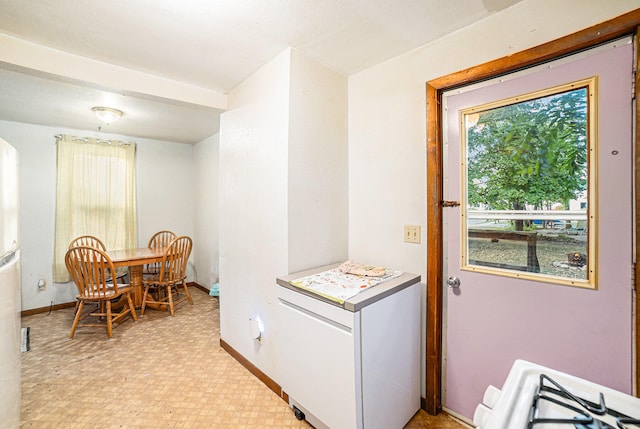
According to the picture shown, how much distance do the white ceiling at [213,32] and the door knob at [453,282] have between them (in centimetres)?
141

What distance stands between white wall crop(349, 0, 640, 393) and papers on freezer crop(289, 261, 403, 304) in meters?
0.26

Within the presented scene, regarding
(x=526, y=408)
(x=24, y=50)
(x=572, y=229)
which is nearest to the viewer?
(x=526, y=408)

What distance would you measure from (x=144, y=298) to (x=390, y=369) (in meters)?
3.09

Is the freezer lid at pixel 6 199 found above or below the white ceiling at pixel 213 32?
below

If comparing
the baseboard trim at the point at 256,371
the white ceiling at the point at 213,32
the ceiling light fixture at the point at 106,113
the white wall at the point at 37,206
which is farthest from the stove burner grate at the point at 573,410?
the white wall at the point at 37,206

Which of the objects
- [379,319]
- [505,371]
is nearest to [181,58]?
[379,319]

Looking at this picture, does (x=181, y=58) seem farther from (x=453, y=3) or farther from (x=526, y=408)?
(x=526, y=408)

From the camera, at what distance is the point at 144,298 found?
3234mm

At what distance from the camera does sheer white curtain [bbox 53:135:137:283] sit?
3424 millimetres

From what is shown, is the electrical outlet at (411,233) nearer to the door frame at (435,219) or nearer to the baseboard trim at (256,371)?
the door frame at (435,219)

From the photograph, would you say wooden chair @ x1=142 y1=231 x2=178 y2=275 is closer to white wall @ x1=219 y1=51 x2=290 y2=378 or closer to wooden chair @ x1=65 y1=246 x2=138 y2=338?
wooden chair @ x1=65 y1=246 x2=138 y2=338

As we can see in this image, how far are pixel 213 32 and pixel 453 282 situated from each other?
1998 mm

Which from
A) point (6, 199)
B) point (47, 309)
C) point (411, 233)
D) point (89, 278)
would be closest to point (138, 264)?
point (89, 278)

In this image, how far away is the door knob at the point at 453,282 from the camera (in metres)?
1.56
